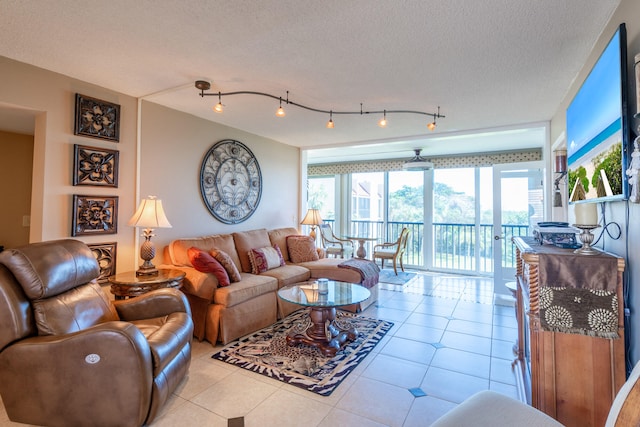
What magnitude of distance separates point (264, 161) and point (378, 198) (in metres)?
3.10

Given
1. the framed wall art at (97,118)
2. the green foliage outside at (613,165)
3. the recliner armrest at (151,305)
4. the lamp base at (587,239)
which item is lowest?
the recliner armrest at (151,305)

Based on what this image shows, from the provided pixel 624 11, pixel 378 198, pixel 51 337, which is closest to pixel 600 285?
pixel 624 11

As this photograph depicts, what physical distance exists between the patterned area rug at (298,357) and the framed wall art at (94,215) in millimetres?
1580

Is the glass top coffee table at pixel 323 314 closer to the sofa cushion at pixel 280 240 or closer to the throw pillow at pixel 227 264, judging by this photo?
the throw pillow at pixel 227 264

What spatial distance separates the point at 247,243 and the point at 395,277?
295 centimetres

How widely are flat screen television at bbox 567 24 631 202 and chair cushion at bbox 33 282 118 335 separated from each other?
3132 millimetres

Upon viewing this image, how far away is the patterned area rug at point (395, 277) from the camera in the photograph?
17.6 feet

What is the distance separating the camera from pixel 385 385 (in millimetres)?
2252

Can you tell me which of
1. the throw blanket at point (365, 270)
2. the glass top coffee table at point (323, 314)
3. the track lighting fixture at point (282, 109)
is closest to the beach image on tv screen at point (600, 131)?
the track lighting fixture at point (282, 109)

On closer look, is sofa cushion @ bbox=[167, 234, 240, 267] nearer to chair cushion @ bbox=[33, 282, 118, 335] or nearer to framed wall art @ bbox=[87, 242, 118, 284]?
framed wall art @ bbox=[87, 242, 118, 284]

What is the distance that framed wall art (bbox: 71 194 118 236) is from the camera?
8.87 feet

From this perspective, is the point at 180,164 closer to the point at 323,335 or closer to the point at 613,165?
the point at 323,335

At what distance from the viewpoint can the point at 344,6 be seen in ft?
5.55

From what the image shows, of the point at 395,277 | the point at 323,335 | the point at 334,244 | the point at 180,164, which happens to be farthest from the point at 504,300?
the point at 180,164
